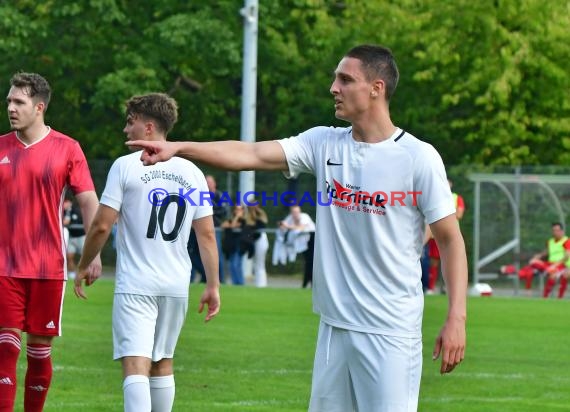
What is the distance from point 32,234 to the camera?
927 cm

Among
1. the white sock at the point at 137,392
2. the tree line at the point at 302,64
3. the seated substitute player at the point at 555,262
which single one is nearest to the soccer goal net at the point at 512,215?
the seated substitute player at the point at 555,262

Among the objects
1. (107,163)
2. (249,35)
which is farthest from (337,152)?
(107,163)

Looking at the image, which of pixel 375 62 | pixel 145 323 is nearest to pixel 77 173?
pixel 145 323

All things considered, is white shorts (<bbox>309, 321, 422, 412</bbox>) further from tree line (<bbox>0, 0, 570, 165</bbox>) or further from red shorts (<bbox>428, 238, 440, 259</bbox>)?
tree line (<bbox>0, 0, 570, 165</bbox>)

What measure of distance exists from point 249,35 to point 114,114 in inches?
417

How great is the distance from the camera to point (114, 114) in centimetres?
4197

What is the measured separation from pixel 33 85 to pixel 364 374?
3949 mm

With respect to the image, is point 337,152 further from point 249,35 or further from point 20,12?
point 20,12

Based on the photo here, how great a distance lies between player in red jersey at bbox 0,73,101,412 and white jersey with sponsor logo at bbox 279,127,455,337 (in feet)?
10.1

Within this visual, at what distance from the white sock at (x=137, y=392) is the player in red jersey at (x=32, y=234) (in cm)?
77

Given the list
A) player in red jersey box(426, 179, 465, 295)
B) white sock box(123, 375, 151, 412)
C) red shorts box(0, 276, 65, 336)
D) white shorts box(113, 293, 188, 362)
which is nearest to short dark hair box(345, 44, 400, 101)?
white shorts box(113, 293, 188, 362)

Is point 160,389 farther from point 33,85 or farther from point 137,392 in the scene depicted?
point 33,85

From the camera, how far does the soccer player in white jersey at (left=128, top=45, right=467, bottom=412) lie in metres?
6.31

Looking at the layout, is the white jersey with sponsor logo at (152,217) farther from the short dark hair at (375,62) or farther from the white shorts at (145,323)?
the short dark hair at (375,62)
